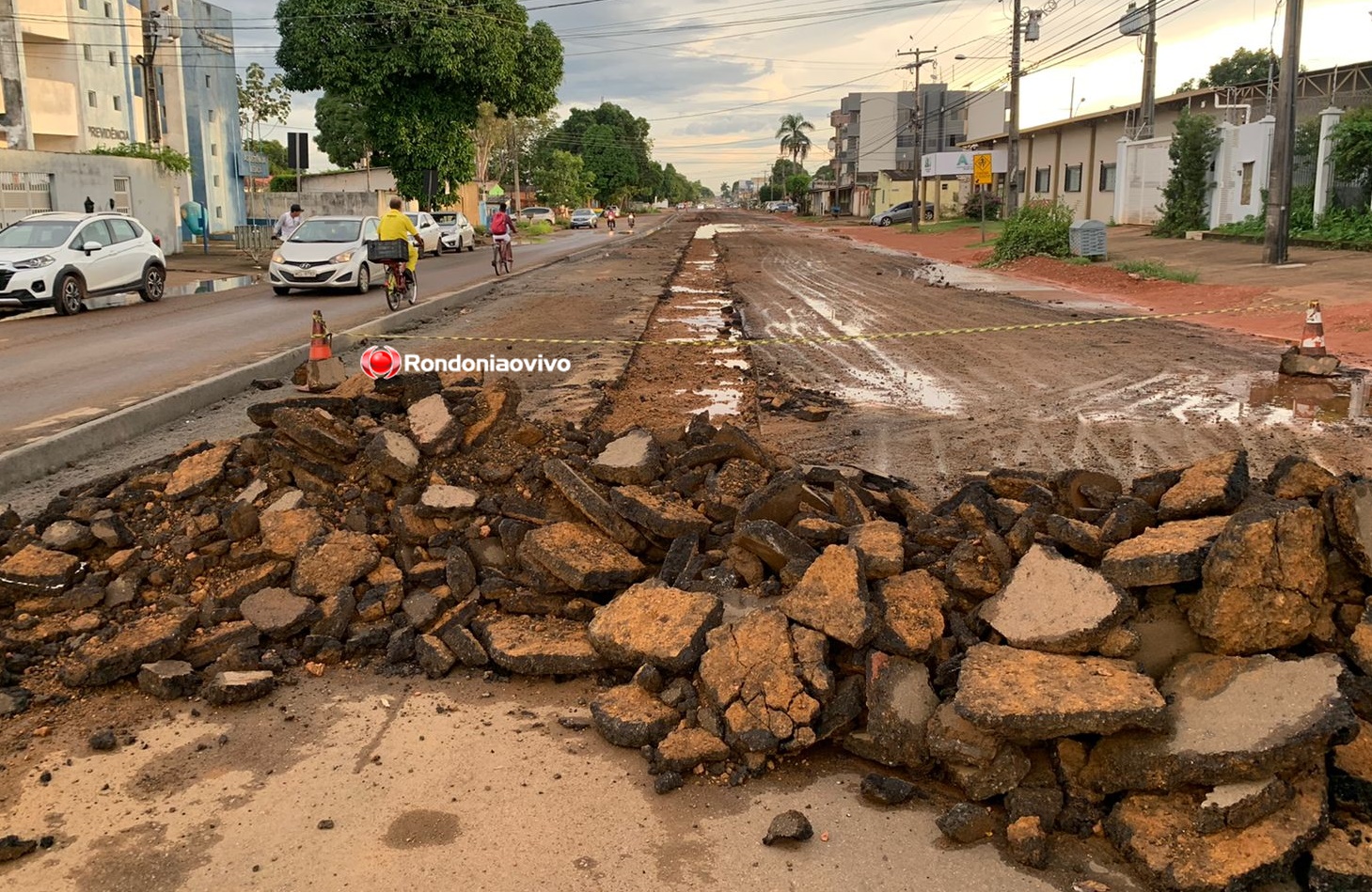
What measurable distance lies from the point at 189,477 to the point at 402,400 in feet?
5.11

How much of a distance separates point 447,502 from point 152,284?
17551 millimetres

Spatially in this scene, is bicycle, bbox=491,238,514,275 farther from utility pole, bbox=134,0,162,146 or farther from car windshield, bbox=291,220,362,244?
utility pole, bbox=134,0,162,146

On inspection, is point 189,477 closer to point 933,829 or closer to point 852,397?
point 933,829

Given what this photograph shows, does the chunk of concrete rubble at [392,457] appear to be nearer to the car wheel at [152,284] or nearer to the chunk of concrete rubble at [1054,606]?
the chunk of concrete rubble at [1054,606]

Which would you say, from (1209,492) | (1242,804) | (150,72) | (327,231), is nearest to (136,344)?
(327,231)

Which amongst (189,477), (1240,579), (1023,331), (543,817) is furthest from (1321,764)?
(1023,331)

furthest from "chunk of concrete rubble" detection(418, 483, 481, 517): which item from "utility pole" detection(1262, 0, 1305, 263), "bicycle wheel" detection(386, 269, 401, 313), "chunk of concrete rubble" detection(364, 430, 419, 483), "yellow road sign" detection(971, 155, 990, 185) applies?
"yellow road sign" detection(971, 155, 990, 185)

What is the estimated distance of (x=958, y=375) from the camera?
38.3 feet

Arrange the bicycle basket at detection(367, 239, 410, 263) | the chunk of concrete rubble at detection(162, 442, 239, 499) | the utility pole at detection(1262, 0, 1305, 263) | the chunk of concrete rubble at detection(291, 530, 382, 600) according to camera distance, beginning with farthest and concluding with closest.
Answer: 1. the utility pole at detection(1262, 0, 1305, 263)
2. the bicycle basket at detection(367, 239, 410, 263)
3. the chunk of concrete rubble at detection(162, 442, 239, 499)
4. the chunk of concrete rubble at detection(291, 530, 382, 600)

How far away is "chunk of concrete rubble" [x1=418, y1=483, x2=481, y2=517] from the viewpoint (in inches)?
217

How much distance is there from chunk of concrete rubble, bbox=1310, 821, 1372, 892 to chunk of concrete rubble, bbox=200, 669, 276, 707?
13.1 feet

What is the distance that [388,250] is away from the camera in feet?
55.2

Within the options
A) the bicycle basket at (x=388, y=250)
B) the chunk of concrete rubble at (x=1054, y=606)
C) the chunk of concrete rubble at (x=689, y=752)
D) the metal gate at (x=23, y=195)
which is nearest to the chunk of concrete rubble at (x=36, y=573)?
the chunk of concrete rubble at (x=689, y=752)

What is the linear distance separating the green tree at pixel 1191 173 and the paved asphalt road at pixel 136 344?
83.9ft
